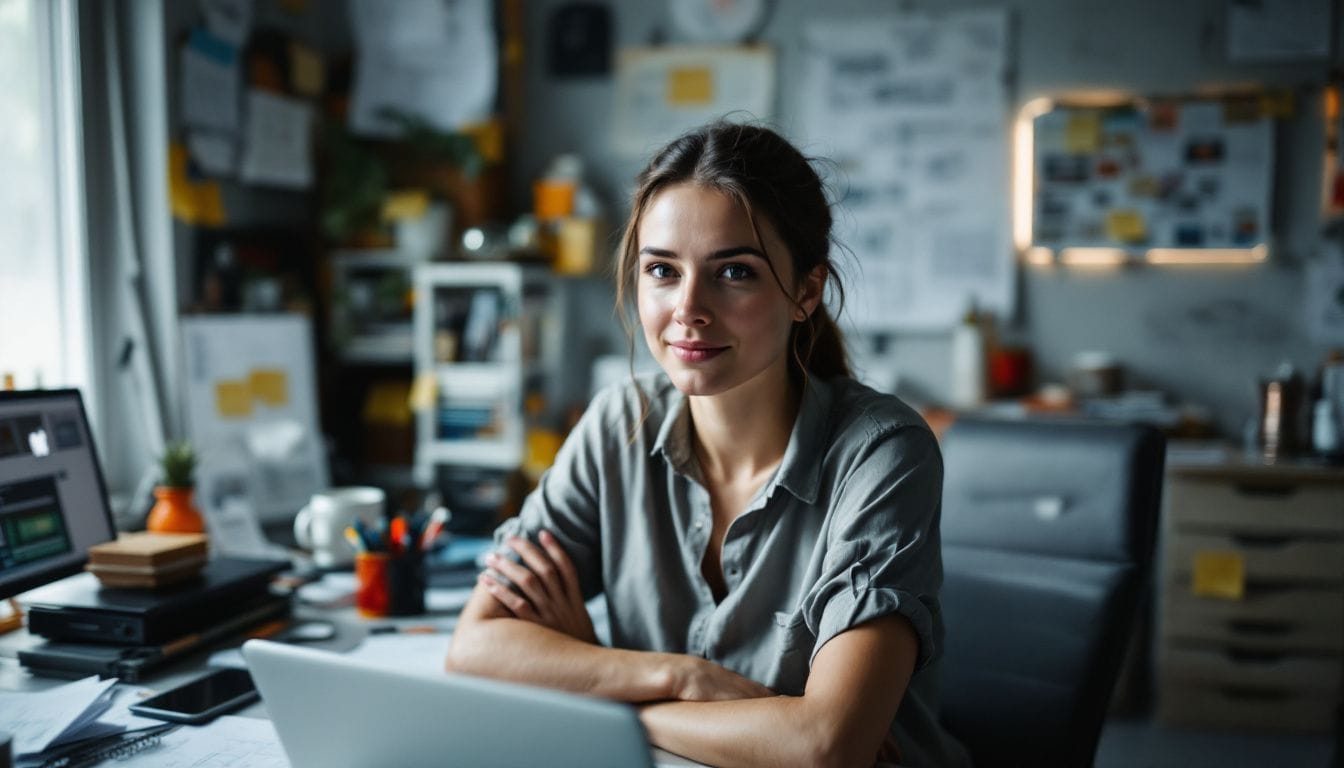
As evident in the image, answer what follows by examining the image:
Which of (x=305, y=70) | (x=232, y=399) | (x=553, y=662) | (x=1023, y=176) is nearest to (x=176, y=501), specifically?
(x=553, y=662)

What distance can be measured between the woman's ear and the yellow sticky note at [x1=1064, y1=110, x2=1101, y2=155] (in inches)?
82.8

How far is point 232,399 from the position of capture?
2590mm

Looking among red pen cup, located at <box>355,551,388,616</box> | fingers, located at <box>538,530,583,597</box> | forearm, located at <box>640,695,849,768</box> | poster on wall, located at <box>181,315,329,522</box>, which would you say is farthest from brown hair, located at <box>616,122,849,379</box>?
poster on wall, located at <box>181,315,329,522</box>

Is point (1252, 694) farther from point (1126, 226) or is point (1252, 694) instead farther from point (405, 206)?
point (405, 206)

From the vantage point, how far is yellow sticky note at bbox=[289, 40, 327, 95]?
9.82 ft

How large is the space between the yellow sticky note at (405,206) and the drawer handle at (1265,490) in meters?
2.37

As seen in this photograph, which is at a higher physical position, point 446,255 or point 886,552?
point 446,255

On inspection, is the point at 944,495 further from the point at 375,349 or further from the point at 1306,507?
the point at 375,349

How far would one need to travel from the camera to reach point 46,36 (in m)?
2.37

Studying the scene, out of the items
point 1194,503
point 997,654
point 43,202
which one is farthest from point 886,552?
point 43,202

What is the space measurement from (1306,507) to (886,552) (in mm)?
2048

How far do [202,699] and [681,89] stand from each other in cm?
263

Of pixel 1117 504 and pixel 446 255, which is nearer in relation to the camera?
pixel 1117 504

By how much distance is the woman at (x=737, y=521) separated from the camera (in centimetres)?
110
